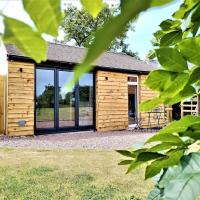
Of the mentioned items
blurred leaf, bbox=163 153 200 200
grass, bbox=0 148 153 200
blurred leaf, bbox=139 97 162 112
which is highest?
blurred leaf, bbox=139 97 162 112

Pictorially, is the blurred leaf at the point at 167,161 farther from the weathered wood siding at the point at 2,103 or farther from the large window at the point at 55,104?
the weathered wood siding at the point at 2,103

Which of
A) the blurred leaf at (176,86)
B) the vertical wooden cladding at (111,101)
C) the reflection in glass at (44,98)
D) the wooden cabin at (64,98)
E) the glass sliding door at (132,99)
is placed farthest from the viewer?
the glass sliding door at (132,99)

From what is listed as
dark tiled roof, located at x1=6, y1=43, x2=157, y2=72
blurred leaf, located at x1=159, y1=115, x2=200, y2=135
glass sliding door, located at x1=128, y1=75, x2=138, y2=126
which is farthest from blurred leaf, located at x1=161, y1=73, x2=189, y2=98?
glass sliding door, located at x1=128, y1=75, x2=138, y2=126

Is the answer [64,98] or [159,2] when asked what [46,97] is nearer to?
[64,98]

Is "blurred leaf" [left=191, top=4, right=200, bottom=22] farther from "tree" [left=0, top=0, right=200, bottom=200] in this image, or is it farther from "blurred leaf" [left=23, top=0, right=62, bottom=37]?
"blurred leaf" [left=23, top=0, right=62, bottom=37]

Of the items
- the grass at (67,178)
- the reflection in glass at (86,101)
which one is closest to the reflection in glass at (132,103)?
the reflection in glass at (86,101)

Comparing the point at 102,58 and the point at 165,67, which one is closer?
the point at 165,67

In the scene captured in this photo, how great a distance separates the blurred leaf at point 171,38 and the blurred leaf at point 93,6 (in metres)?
0.69

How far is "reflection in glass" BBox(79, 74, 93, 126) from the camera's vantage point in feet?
51.0

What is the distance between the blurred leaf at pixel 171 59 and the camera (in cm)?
65

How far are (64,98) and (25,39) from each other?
12.5 m

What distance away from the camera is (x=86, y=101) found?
15.9 metres

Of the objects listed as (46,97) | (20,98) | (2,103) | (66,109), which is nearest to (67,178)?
(20,98)

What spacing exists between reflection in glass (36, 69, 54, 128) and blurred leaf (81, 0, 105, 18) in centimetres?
1403
